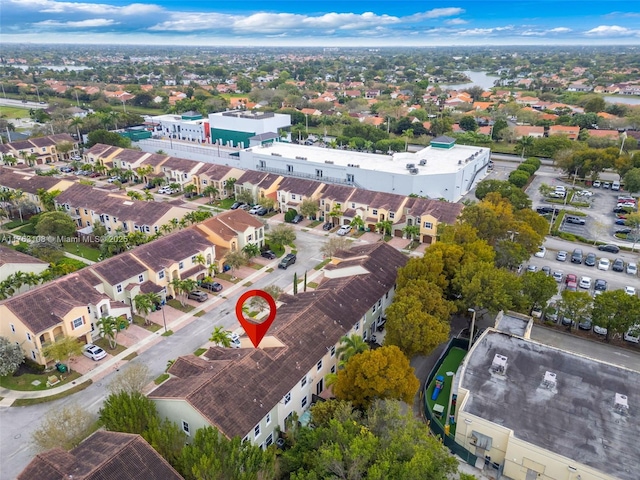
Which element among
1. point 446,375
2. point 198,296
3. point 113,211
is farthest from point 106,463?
point 113,211

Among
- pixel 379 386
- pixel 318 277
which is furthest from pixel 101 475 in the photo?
pixel 318 277

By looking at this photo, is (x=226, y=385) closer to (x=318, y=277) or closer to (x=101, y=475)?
(x=101, y=475)

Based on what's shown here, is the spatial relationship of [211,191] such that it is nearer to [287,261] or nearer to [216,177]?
[216,177]

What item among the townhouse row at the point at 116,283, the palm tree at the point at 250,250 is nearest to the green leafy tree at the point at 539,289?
the palm tree at the point at 250,250

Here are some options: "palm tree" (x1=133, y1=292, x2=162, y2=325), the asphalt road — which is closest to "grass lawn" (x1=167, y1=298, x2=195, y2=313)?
"palm tree" (x1=133, y1=292, x2=162, y2=325)

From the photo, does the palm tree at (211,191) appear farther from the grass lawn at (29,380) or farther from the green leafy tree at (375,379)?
the green leafy tree at (375,379)

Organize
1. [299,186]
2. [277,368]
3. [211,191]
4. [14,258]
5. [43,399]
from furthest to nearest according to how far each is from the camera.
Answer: [211,191] < [299,186] < [14,258] < [43,399] < [277,368]

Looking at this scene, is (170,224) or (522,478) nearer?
(522,478)
